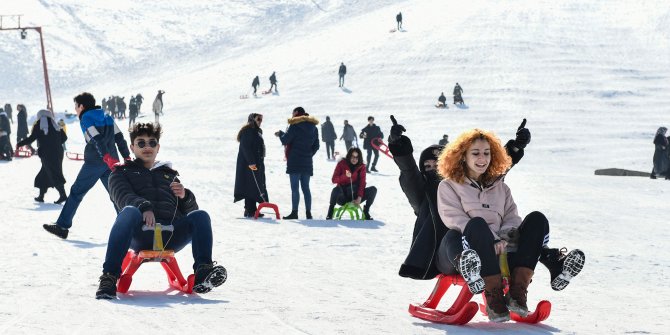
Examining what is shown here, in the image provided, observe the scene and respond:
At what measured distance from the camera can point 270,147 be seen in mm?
32438

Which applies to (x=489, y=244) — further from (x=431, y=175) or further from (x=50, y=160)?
(x=50, y=160)

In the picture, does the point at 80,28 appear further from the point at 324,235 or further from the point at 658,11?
the point at 324,235

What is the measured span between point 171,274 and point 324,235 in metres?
4.37

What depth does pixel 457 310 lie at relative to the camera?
5645 mm

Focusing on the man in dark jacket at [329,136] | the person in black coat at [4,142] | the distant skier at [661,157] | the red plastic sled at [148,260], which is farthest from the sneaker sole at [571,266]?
the man in dark jacket at [329,136]

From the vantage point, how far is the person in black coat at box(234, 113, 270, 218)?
1320 centimetres

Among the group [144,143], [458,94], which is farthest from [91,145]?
[458,94]

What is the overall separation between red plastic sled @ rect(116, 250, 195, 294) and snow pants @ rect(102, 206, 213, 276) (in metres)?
0.06

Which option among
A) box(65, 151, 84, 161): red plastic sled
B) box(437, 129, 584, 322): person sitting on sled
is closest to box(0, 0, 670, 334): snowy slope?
box(437, 129, 584, 322): person sitting on sled

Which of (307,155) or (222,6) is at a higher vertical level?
(222,6)

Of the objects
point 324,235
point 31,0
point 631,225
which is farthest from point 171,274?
point 31,0

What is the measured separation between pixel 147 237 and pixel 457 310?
6.29ft

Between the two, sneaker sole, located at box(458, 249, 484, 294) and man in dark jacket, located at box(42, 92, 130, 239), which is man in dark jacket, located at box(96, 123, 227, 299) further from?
man in dark jacket, located at box(42, 92, 130, 239)

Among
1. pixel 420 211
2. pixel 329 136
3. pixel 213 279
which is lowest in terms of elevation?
pixel 213 279
